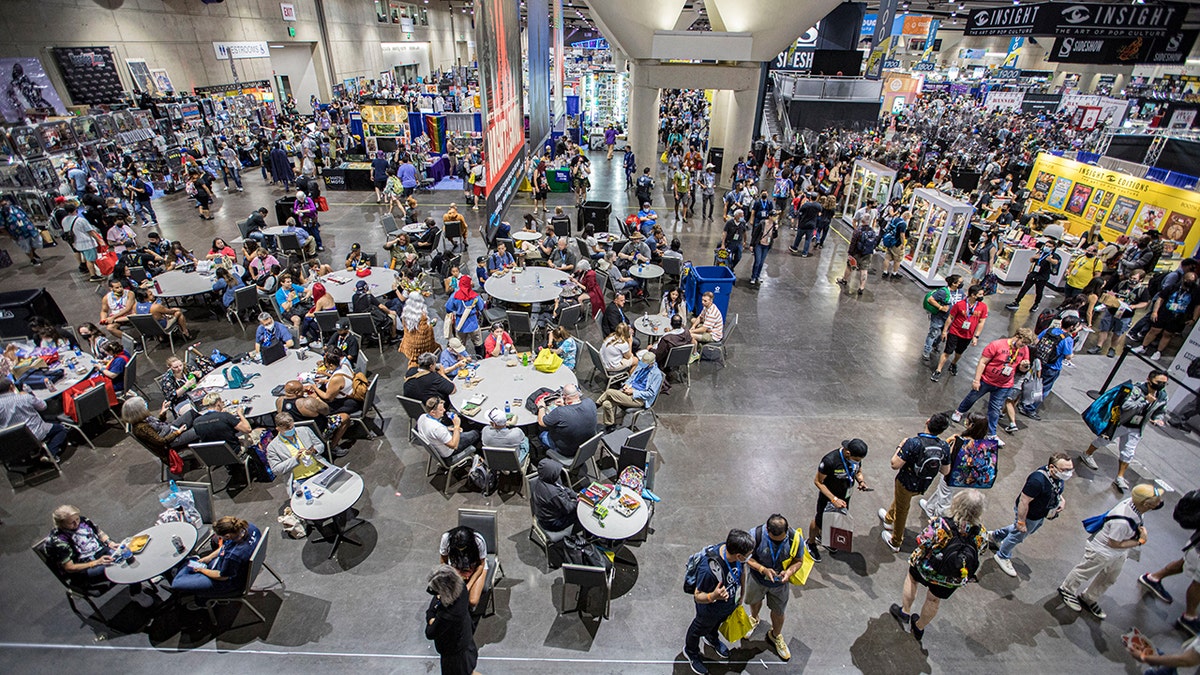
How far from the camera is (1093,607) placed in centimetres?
477

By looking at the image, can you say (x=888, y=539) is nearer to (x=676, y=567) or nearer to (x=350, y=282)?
(x=676, y=567)

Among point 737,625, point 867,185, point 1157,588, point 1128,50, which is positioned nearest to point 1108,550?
point 1157,588

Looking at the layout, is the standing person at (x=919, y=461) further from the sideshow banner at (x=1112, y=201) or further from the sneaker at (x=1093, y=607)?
the sideshow banner at (x=1112, y=201)

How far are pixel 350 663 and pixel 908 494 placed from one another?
5.07 metres

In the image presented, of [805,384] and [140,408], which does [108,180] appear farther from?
[805,384]

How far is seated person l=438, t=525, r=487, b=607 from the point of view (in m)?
3.71

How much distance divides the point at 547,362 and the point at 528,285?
2983mm

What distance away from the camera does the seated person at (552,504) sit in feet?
15.2

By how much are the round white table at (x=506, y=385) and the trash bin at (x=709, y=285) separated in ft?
12.1

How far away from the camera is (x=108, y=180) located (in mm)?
15508

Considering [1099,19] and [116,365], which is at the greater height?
[1099,19]

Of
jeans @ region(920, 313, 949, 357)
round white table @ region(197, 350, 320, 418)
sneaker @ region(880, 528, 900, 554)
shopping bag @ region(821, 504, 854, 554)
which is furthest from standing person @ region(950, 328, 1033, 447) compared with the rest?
round white table @ region(197, 350, 320, 418)

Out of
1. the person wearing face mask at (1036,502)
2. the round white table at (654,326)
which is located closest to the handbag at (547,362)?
the round white table at (654,326)

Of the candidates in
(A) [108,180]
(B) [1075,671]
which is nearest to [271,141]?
(A) [108,180]
